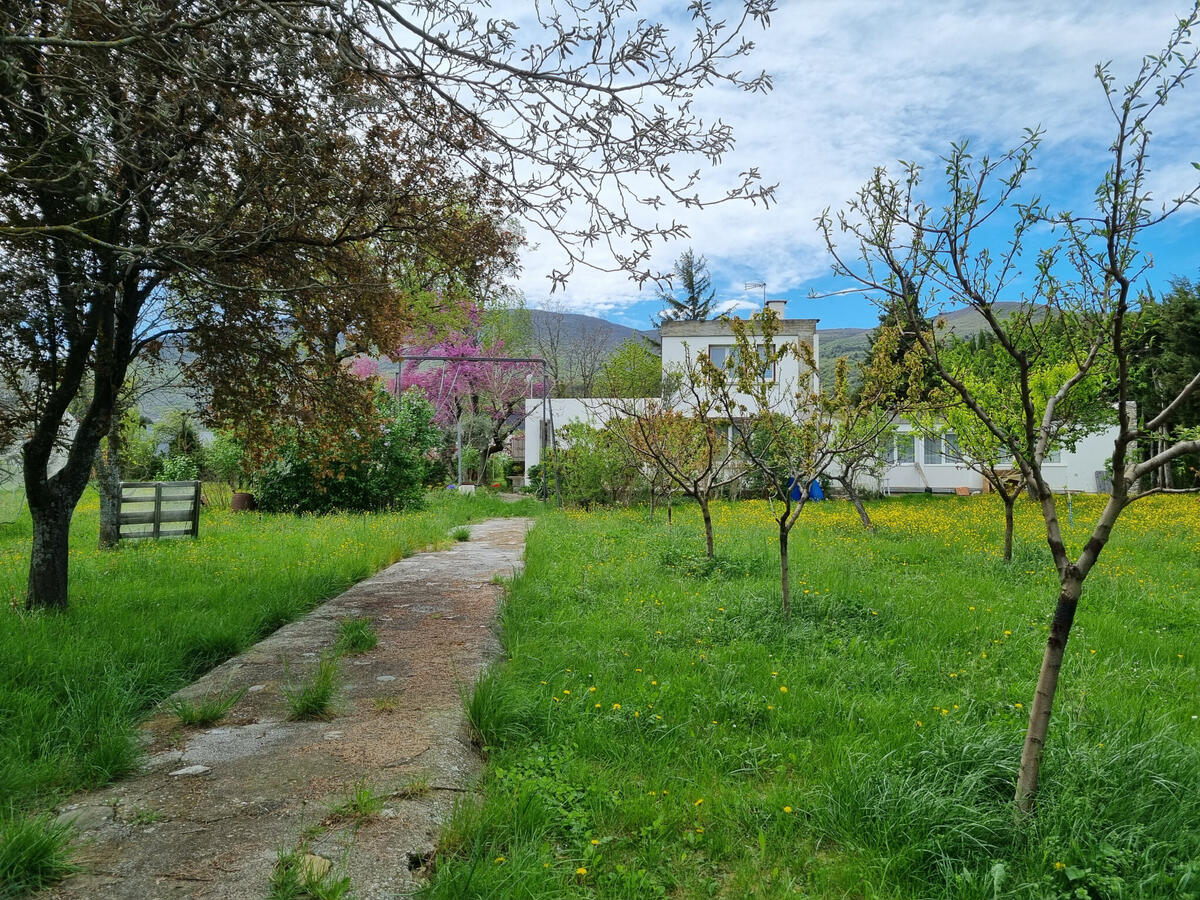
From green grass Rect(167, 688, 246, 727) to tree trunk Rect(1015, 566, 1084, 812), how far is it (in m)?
3.65

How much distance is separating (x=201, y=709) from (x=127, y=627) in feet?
5.37

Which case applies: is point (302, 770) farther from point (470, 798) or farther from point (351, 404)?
point (351, 404)

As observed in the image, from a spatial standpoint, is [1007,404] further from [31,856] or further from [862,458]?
[31,856]

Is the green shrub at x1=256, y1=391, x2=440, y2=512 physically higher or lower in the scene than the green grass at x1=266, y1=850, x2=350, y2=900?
higher

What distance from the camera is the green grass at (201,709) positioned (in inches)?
135

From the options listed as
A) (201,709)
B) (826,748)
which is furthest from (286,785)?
(826,748)

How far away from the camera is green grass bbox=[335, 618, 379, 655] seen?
4699 mm

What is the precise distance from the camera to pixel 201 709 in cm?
346

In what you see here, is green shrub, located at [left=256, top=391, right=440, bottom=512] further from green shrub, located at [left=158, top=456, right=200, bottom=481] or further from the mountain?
the mountain

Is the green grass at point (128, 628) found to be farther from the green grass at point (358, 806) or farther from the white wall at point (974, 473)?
the white wall at point (974, 473)

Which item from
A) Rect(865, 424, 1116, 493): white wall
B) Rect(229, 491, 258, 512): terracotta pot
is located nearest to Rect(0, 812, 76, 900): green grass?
Rect(229, 491, 258, 512): terracotta pot

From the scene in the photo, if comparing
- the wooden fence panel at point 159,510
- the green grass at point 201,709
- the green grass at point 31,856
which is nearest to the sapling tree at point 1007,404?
the green grass at point 31,856

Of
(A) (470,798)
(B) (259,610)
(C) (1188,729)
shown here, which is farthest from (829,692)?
(B) (259,610)

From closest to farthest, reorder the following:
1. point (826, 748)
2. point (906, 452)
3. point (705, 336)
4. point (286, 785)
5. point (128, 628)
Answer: point (286, 785) < point (826, 748) < point (128, 628) < point (906, 452) < point (705, 336)
